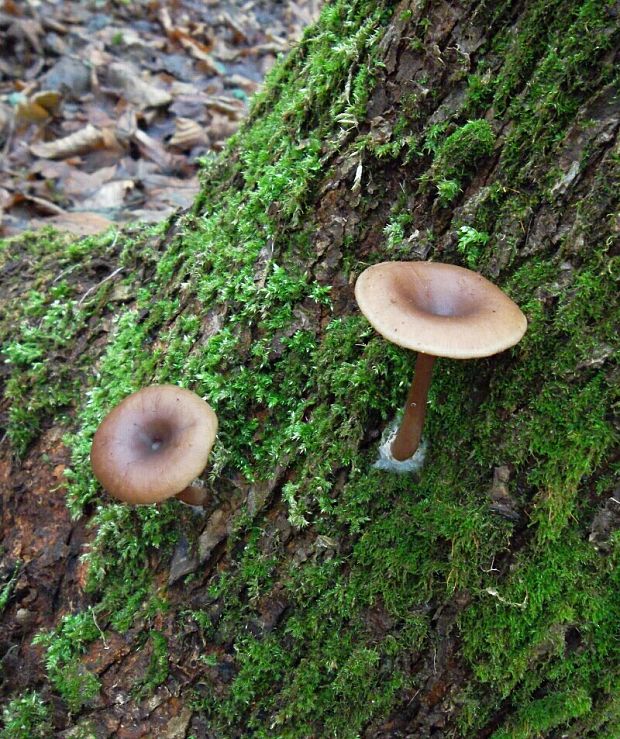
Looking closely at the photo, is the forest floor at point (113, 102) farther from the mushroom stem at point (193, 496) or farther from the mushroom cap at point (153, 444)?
the mushroom stem at point (193, 496)

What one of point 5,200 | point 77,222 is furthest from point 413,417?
point 5,200

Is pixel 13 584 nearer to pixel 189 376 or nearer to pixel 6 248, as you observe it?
pixel 189 376

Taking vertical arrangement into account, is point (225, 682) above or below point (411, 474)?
below

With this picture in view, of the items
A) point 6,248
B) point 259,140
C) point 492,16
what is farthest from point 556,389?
point 6,248

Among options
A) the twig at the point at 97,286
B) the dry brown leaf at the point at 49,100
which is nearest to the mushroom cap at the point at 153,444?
the twig at the point at 97,286

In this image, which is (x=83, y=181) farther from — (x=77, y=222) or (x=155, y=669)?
(x=155, y=669)

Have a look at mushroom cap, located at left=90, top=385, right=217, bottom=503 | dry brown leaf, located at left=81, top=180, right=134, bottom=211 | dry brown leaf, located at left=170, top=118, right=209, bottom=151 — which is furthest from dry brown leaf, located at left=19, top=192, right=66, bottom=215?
mushroom cap, located at left=90, top=385, right=217, bottom=503
